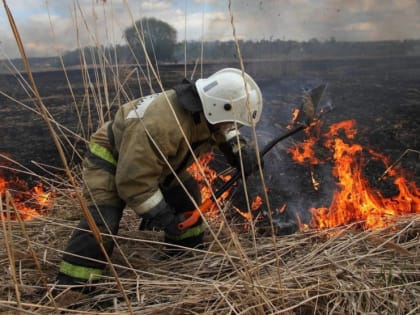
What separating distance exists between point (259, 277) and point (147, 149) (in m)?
1.05

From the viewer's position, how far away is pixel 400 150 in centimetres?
619

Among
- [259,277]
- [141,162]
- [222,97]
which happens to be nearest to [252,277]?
[259,277]

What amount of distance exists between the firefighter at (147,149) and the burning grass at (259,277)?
23 centimetres

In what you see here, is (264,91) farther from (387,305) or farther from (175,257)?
(387,305)

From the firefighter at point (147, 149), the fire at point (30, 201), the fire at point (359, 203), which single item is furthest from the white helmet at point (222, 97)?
the fire at point (30, 201)

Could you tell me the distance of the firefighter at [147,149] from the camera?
2.60 m

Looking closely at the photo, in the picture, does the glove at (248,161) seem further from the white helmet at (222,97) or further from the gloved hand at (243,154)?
the white helmet at (222,97)

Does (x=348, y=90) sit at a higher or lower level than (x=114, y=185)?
lower

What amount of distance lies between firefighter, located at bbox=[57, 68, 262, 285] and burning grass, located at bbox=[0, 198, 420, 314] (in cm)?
23

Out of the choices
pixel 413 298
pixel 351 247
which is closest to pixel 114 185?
pixel 351 247

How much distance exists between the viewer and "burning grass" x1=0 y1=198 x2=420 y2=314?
2.22 m

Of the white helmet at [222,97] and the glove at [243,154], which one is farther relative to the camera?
the glove at [243,154]

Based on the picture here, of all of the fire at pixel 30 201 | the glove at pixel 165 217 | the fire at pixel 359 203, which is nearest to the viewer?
the glove at pixel 165 217

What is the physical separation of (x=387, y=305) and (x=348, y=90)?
35.7 ft
